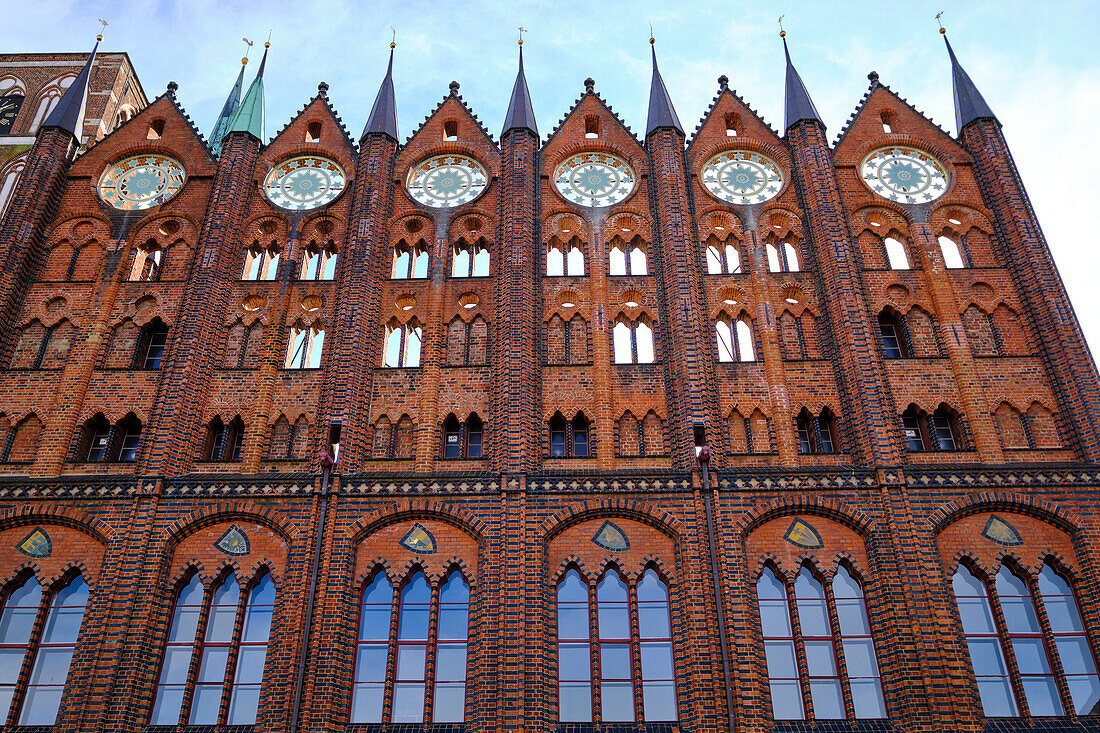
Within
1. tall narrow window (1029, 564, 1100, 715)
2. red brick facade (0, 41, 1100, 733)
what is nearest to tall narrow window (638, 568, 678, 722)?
red brick facade (0, 41, 1100, 733)

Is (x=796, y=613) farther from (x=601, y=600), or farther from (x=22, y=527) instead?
(x=22, y=527)

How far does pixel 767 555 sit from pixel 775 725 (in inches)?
128

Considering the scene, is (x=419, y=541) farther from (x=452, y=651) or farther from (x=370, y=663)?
(x=370, y=663)

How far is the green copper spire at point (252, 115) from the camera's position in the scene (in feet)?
81.3

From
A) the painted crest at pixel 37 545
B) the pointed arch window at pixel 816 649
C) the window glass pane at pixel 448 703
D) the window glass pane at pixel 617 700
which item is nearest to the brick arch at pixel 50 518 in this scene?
the painted crest at pixel 37 545

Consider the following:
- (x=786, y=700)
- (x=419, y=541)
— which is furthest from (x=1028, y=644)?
(x=419, y=541)

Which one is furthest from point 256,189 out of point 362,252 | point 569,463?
point 569,463

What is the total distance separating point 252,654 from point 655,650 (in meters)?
7.78

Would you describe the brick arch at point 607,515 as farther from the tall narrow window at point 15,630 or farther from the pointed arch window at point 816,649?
the tall narrow window at point 15,630

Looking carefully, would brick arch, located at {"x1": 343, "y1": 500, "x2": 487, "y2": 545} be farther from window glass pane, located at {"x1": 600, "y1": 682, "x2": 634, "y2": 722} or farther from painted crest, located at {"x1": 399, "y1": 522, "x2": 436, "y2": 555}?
window glass pane, located at {"x1": 600, "y1": 682, "x2": 634, "y2": 722}

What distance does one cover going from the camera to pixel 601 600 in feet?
59.1

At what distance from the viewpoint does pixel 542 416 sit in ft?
65.3

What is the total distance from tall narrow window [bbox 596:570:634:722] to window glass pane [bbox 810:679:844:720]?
3402 millimetres

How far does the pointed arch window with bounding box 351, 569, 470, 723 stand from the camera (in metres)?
16.9
